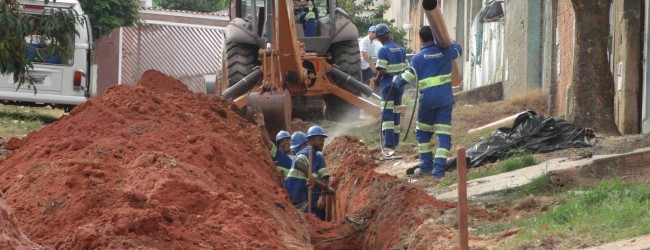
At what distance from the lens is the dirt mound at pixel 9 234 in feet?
21.3

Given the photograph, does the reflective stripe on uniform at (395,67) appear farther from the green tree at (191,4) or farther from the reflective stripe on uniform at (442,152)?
the green tree at (191,4)

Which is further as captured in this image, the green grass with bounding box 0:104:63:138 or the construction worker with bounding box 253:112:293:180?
the green grass with bounding box 0:104:63:138

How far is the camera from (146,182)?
9805mm

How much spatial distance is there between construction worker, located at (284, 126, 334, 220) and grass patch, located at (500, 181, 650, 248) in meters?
3.39

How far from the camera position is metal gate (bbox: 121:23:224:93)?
126 ft

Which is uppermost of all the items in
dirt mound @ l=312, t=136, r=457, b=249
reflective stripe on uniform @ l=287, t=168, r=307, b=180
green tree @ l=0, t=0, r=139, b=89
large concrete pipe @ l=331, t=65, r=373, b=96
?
green tree @ l=0, t=0, r=139, b=89

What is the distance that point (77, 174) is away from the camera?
32.1 ft

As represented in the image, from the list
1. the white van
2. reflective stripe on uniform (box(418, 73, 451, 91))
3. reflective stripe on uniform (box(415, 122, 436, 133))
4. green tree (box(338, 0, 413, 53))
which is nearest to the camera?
reflective stripe on uniform (box(418, 73, 451, 91))

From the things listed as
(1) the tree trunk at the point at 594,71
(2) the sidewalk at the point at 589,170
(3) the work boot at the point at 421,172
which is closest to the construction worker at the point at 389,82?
(3) the work boot at the point at 421,172

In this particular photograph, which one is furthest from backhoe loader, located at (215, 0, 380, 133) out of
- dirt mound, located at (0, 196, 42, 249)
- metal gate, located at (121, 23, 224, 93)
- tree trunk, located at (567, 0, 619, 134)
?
metal gate, located at (121, 23, 224, 93)

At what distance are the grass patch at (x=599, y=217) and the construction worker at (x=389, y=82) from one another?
6.34 m

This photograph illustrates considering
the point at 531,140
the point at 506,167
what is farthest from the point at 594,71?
the point at 506,167

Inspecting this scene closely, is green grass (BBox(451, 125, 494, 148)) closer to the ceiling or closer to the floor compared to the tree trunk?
closer to the floor

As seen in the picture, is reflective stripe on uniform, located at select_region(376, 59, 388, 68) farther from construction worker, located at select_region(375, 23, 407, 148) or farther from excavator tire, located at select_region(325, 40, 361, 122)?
excavator tire, located at select_region(325, 40, 361, 122)
